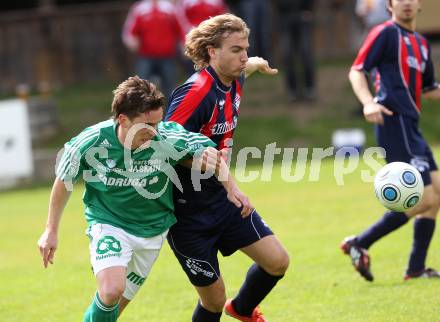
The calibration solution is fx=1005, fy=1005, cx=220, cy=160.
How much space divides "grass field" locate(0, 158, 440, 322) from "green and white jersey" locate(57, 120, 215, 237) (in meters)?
1.33

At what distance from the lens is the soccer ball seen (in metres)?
6.29

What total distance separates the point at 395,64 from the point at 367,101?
1.62 feet

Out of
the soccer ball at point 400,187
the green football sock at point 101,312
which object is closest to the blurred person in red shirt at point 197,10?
the soccer ball at point 400,187

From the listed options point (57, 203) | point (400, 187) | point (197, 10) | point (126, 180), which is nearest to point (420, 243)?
point (400, 187)

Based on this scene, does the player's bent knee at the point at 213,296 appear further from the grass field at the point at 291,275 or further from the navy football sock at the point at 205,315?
the grass field at the point at 291,275

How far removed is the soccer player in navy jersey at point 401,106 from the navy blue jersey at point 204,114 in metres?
1.51

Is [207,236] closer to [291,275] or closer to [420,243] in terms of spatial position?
[420,243]

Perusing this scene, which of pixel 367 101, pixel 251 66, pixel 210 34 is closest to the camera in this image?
pixel 210 34

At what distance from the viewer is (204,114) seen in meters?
5.47

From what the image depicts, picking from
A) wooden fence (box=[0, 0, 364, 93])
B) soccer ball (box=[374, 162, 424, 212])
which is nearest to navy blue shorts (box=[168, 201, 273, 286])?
soccer ball (box=[374, 162, 424, 212])

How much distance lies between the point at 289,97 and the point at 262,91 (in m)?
1.16

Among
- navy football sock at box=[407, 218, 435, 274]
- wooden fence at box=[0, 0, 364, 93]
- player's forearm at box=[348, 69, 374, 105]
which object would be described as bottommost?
wooden fence at box=[0, 0, 364, 93]

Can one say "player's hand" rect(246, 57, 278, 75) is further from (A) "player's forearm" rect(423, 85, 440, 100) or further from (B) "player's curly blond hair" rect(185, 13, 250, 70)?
(A) "player's forearm" rect(423, 85, 440, 100)

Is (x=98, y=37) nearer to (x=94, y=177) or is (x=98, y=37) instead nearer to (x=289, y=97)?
(x=289, y=97)
